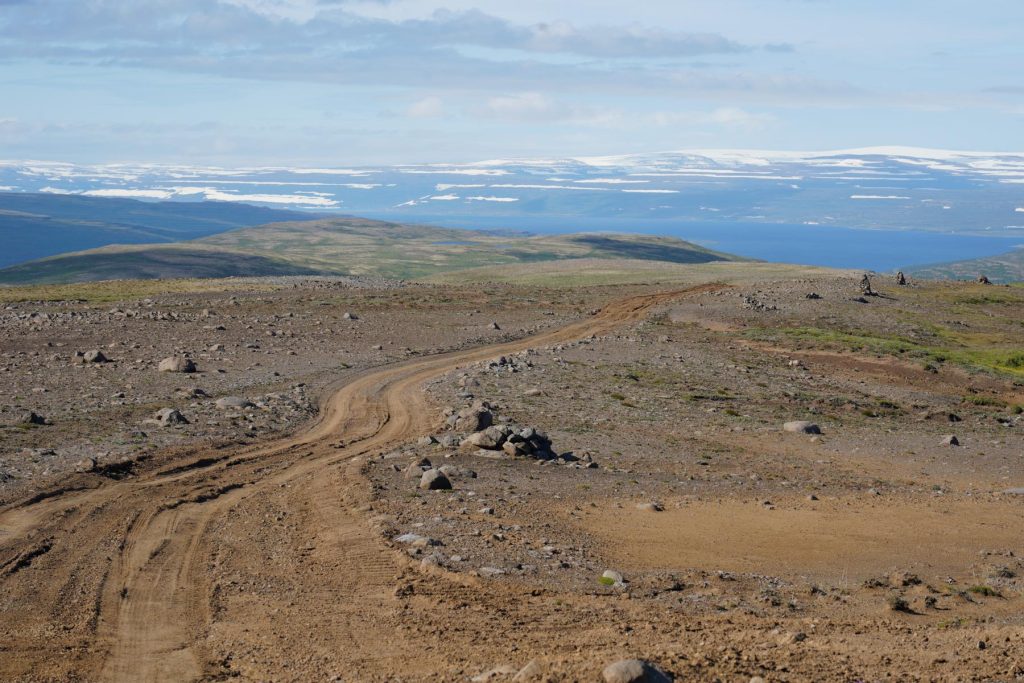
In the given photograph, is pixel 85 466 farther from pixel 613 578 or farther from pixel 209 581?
pixel 613 578

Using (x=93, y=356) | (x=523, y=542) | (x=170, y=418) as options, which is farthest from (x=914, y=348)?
(x=523, y=542)

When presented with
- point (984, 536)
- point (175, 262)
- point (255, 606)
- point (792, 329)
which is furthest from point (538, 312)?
point (175, 262)

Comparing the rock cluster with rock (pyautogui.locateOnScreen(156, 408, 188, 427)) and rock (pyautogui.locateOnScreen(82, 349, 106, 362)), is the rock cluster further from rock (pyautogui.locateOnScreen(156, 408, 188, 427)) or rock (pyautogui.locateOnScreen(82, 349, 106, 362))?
rock (pyautogui.locateOnScreen(82, 349, 106, 362))

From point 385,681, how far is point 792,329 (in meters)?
42.1

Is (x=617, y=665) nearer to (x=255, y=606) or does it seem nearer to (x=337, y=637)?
(x=337, y=637)

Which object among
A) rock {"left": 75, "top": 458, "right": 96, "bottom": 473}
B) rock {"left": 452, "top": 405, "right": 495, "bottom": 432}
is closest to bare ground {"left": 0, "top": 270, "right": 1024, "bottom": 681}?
rock {"left": 75, "top": 458, "right": 96, "bottom": 473}

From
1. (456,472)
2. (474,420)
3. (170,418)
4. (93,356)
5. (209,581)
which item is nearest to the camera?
(209,581)

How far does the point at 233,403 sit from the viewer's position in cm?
2802

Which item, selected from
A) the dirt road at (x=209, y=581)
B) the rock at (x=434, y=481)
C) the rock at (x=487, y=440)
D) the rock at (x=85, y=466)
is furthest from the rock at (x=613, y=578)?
the rock at (x=85, y=466)

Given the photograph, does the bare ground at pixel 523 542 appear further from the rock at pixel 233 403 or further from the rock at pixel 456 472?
the rock at pixel 233 403

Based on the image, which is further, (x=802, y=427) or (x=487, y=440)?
(x=802, y=427)

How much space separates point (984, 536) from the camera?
18500 millimetres

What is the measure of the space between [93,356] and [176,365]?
293 centimetres

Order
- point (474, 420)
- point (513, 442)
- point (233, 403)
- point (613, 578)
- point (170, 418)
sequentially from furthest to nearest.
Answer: point (233, 403)
point (474, 420)
point (170, 418)
point (513, 442)
point (613, 578)
